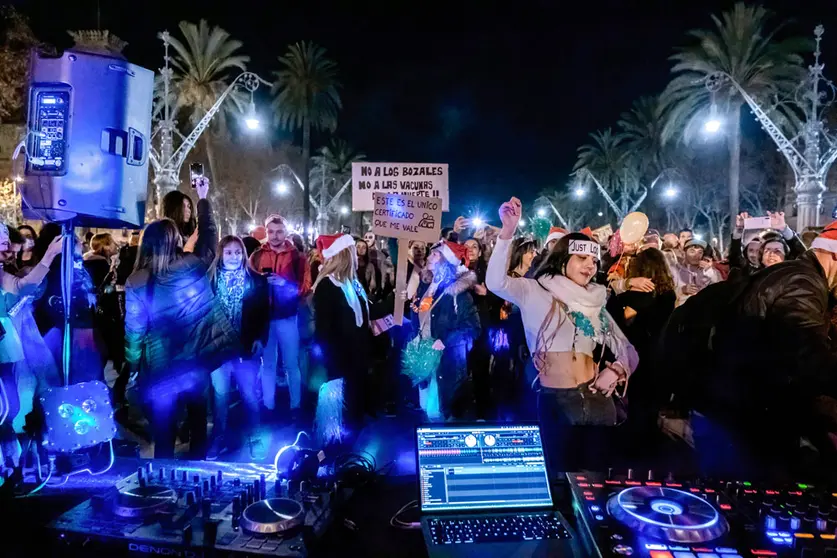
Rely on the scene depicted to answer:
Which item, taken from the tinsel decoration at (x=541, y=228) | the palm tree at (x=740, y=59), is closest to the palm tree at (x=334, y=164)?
the palm tree at (x=740, y=59)

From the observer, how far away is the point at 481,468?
2350mm

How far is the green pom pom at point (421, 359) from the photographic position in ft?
21.6

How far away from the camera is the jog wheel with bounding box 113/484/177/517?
7.27 feet

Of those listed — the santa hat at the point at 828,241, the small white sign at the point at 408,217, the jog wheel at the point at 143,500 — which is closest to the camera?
the jog wheel at the point at 143,500

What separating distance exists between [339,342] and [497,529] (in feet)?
10.5

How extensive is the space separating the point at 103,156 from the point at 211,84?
25.7 metres

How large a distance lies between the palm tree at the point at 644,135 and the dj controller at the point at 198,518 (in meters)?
36.9

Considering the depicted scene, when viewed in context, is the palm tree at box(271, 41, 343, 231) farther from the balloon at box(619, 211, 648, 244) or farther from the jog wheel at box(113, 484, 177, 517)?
the jog wheel at box(113, 484, 177, 517)

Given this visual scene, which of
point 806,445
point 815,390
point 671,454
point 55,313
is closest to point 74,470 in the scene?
point 55,313

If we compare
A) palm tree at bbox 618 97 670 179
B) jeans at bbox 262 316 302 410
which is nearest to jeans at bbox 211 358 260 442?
jeans at bbox 262 316 302 410

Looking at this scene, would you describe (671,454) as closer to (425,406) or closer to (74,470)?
(425,406)

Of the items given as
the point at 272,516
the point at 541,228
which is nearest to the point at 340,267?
the point at 272,516

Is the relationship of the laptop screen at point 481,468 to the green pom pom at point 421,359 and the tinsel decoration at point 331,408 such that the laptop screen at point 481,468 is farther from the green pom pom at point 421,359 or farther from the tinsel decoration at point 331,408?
the green pom pom at point 421,359

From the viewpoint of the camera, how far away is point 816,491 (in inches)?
86.7
